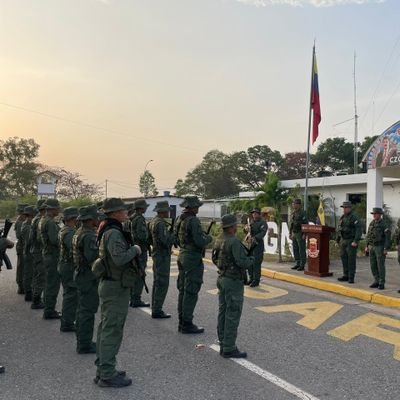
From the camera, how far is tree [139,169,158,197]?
214ft

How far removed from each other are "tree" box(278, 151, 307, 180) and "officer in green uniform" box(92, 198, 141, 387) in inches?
2237

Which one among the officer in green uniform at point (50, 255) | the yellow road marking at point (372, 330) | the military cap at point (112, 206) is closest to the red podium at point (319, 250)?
the yellow road marking at point (372, 330)

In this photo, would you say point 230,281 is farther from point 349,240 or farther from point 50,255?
point 349,240

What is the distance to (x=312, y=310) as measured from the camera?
7320mm

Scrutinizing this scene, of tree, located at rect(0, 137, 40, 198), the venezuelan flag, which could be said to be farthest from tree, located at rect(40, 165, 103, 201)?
the venezuelan flag

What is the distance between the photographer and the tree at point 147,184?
65188 mm

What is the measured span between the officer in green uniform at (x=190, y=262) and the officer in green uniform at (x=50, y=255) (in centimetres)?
196

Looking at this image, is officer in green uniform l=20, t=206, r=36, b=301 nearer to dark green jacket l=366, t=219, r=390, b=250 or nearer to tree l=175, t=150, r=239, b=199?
dark green jacket l=366, t=219, r=390, b=250

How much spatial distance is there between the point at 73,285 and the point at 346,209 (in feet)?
20.3

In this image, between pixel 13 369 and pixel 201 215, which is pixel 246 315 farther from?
pixel 201 215

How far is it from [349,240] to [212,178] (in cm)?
5589

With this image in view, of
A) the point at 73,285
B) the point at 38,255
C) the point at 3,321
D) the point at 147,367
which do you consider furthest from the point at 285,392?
the point at 38,255

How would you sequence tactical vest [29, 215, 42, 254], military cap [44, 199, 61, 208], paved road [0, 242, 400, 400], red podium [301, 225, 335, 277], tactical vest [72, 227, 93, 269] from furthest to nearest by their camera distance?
red podium [301, 225, 335, 277]
tactical vest [29, 215, 42, 254]
military cap [44, 199, 61, 208]
tactical vest [72, 227, 93, 269]
paved road [0, 242, 400, 400]

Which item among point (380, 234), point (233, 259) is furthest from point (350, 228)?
point (233, 259)
